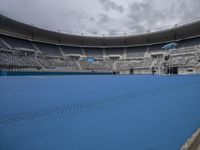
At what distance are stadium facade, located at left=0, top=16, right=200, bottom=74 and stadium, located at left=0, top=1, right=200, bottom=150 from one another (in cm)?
20

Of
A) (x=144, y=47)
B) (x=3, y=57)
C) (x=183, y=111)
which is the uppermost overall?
(x=144, y=47)

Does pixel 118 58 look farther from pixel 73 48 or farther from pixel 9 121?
pixel 9 121

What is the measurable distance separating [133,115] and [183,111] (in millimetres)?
1216

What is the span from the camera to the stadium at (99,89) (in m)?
2.16

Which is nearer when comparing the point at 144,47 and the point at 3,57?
the point at 3,57

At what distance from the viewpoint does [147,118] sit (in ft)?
9.81

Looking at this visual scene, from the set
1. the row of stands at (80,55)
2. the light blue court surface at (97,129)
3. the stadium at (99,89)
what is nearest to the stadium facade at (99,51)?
the row of stands at (80,55)

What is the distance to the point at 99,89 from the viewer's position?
24.5 feet

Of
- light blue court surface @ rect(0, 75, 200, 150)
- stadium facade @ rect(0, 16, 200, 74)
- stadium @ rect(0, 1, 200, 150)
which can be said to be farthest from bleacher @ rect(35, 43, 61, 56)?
light blue court surface @ rect(0, 75, 200, 150)

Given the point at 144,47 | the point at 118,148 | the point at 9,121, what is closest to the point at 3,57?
the point at 9,121

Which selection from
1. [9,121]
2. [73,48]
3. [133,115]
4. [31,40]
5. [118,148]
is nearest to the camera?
[118,148]

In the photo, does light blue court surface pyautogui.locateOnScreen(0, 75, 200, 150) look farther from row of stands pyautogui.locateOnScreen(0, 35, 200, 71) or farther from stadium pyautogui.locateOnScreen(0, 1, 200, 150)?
row of stands pyautogui.locateOnScreen(0, 35, 200, 71)

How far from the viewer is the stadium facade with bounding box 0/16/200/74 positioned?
98.3 feet

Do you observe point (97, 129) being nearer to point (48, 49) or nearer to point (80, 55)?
point (48, 49)
